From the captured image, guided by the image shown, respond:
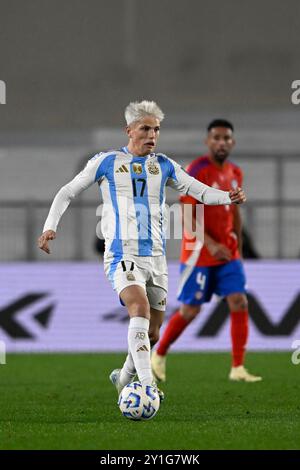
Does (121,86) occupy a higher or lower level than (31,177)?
higher

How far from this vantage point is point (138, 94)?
18.2m

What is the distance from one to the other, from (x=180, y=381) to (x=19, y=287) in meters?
4.01

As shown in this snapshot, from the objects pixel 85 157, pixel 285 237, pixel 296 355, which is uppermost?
pixel 85 157

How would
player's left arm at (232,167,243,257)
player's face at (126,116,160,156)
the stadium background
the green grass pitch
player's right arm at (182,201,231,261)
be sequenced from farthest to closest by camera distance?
the stadium background, player's left arm at (232,167,243,257), player's right arm at (182,201,231,261), player's face at (126,116,160,156), the green grass pitch

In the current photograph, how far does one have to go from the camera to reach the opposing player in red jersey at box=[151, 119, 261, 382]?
10.2 metres

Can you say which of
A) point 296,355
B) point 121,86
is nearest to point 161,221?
point 296,355

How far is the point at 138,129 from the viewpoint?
7430 millimetres

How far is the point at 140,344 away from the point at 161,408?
3.06 feet

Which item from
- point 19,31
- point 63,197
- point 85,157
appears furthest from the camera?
point 19,31

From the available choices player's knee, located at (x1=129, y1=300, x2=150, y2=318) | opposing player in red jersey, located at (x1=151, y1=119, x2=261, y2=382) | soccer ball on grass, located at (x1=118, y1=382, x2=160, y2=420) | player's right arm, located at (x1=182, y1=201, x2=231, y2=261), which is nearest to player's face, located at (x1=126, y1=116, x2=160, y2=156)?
player's knee, located at (x1=129, y1=300, x2=150, y2=318)

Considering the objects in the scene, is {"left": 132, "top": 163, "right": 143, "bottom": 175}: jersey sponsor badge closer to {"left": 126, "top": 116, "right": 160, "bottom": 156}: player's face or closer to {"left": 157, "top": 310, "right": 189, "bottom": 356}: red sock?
{"left": 126, "top": 116, "right": 160, "bottom": 156}: player's face

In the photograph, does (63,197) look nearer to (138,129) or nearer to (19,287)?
(138,129)

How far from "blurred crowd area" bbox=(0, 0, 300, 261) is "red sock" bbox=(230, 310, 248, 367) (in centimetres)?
449
